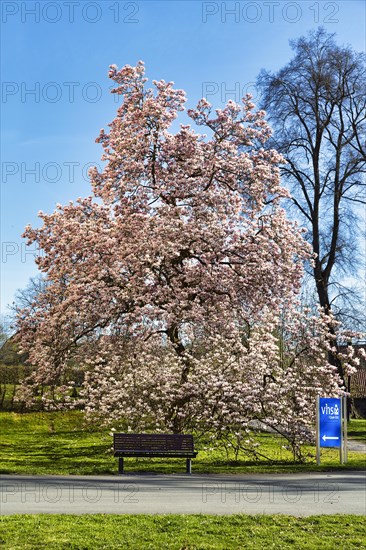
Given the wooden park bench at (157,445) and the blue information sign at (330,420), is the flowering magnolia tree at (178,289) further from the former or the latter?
the wooden park bench at (157,445)

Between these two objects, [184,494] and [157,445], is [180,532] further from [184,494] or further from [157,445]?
[157,445]

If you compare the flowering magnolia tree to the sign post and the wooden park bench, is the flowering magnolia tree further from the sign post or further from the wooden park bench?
the wooden park bench

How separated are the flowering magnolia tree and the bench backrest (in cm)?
228

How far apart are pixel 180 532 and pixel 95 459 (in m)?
9.08

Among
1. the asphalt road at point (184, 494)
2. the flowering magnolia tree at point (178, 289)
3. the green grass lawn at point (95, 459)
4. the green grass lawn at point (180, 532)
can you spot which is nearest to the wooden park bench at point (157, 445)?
the green grass lawn at point (95, 459)

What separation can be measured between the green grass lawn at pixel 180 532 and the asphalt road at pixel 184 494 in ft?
1.99

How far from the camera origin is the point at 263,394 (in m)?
17.4

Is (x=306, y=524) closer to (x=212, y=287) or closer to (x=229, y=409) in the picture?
(x=229, y=409)

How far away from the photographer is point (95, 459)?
56.2ft

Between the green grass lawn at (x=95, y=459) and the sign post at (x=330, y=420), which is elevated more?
the sign post at (x=330, y=420)

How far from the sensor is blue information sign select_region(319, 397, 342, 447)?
16875 mm

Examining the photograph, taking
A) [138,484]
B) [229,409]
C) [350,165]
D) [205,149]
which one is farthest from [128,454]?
[350,165]

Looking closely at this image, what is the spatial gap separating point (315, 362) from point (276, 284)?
2.75 m

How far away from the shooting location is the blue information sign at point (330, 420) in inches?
664
